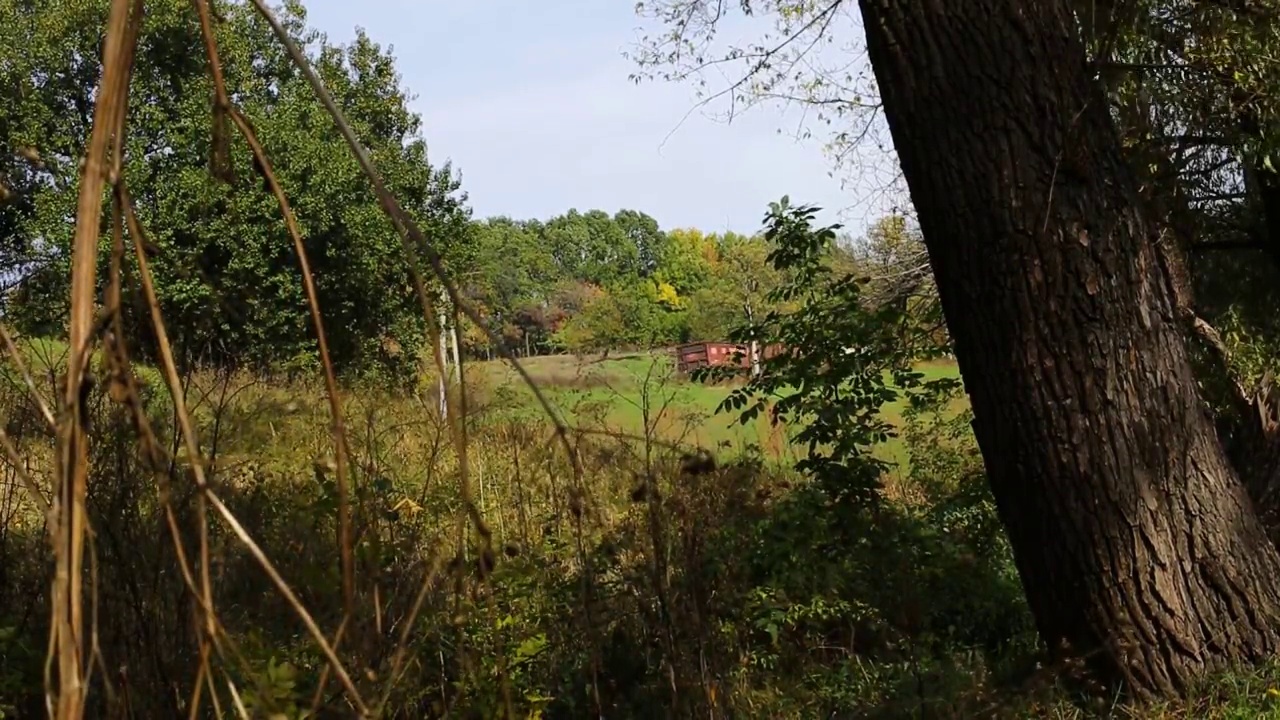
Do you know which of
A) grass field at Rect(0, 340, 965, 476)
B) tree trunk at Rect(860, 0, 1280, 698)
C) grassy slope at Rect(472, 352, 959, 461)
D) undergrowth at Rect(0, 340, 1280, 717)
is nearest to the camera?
undergrowth at Rect(0, 340, 1280, 717)

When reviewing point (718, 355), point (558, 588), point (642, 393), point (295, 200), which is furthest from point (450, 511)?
point (295, 200)

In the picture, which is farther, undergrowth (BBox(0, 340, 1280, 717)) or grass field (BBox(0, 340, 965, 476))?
→ grass field (BBox(0, 340, 965, 476))

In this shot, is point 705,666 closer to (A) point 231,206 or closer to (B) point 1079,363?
(B) point 1079,363

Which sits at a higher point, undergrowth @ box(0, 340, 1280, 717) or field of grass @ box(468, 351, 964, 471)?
field of grass @ box(468, 351, 964, 471)

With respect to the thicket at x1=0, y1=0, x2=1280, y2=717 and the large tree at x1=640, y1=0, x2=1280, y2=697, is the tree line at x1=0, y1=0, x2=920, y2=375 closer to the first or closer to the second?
the thicket at x1=0, y1=0, x2=1280, y2=717

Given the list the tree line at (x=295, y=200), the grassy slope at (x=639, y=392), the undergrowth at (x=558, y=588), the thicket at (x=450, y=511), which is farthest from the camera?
the tree line at (x=295, y=200)

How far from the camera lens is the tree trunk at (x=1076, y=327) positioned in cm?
325

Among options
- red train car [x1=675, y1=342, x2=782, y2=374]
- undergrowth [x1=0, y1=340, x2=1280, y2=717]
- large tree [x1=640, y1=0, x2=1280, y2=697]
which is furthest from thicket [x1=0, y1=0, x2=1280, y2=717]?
large tree [x1=640, y1=0, x2=1280, y2=697]

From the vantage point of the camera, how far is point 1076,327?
3268mm

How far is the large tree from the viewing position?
3.25 metres

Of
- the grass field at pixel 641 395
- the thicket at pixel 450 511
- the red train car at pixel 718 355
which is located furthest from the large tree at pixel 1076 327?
the red train car at pixel 718 355

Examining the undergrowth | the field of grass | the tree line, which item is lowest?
the undergrowth

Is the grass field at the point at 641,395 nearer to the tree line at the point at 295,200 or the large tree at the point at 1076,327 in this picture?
the tree line at the point at 295,200

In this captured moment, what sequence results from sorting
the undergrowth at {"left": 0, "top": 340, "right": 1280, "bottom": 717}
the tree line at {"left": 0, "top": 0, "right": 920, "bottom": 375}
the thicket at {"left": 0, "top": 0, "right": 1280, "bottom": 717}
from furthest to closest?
the tree line at {"left": 0, "top": 0, "right": 920, "bottom": 375} → the undergrowth at {"left": 0, "top": 340, "right": 1280, "bottom": 717} → the thicket at {"left": 0, "top": 0, "right": 1280, "bottom": 717}
